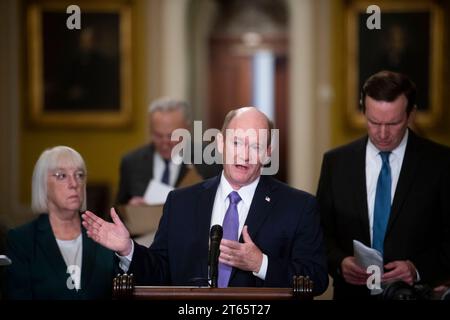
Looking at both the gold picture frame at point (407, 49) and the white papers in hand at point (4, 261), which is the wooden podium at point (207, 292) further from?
the gold picture frame at point (407, 49)

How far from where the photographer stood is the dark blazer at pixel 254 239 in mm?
2869

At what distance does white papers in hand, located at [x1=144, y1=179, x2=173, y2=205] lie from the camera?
3900 mm

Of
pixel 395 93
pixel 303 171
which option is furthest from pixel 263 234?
pixel 303 171

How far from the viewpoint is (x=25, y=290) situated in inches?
122

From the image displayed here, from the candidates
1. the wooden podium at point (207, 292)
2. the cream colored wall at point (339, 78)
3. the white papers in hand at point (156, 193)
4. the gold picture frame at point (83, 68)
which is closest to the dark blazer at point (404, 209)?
the wooden podium at point (207, 292)

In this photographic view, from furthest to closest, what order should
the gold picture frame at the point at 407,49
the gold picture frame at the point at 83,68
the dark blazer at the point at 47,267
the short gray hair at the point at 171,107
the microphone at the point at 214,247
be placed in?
the gold picture frame at the point at 83,68 < the gold picture frame at the point at 407,49 < the short gray hair at the point at 171,107 < the dark blazer at the point at 47,267 < the microphone at the point at 214,247

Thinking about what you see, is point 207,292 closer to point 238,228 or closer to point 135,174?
point 238,228

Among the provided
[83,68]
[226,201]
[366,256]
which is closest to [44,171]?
[226,201]

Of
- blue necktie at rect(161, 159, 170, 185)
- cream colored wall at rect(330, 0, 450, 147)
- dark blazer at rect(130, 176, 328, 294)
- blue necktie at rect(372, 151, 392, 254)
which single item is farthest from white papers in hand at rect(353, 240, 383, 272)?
cream colored wall at rect(330, 0, 450, 147)

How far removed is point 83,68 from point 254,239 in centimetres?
536

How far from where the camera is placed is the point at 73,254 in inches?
126

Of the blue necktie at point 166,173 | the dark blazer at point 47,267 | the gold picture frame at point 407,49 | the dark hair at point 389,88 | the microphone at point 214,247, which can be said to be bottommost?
the dark blazer at point 47,267

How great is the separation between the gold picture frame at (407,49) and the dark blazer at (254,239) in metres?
4.85

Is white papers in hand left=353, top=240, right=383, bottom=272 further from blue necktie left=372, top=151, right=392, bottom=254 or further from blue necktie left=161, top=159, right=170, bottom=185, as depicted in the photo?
blue necktie left=161, top=159, right=170, bottom=185
